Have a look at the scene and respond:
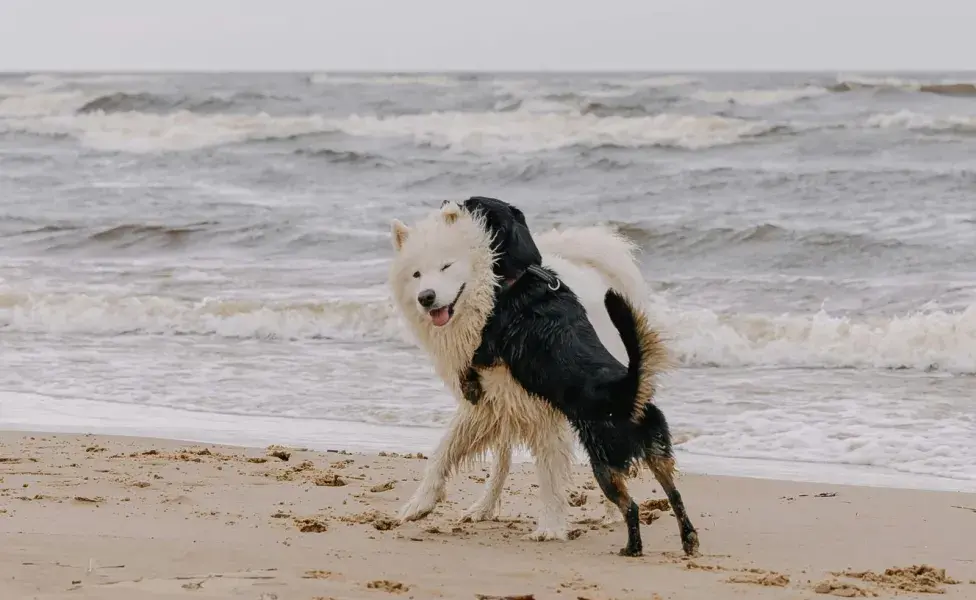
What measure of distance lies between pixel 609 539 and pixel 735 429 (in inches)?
86.2

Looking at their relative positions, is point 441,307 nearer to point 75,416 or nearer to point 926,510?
point 926,510

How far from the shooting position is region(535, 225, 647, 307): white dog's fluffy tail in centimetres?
493

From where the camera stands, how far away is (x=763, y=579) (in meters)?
3.74

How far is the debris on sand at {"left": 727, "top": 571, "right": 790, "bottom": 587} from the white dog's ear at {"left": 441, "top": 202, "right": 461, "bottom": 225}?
1707mm

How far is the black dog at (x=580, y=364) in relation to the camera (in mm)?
4090

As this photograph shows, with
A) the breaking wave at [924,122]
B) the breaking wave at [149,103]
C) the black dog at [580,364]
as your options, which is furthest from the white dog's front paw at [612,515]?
the breaking wave at [149,103]

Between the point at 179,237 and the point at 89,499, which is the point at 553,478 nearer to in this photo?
the point at 89,499

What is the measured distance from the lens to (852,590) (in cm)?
362

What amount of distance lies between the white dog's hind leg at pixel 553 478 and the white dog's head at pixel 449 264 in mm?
552

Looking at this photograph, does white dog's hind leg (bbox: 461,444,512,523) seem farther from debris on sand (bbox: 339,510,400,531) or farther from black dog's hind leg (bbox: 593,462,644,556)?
black dog's hind leg (bbox: 593,462,644,556)

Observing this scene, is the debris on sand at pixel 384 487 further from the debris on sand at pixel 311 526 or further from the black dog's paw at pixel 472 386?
the black dog's paw at pixel 472 386

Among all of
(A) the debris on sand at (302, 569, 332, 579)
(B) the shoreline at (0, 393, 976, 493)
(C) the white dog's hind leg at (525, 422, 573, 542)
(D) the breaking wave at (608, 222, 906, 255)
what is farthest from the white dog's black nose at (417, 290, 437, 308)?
(D) the breaking wave at (608, 222, 906, 255)

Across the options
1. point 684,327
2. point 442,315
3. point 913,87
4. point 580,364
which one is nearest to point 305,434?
point 442,315

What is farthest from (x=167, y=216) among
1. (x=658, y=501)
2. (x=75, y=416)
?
(x=658, y=501)
